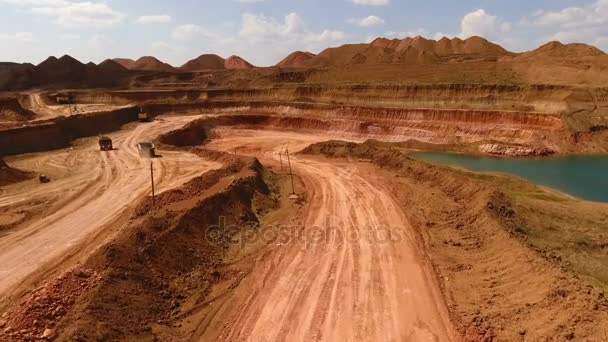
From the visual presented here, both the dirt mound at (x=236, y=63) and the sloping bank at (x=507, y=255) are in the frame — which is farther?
the dirt mound at (x=236, y=63)

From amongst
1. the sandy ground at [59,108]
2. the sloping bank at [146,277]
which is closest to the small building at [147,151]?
the sloping bank at [146,277]

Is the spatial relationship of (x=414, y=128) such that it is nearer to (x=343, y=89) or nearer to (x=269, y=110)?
(x=343, y=89)

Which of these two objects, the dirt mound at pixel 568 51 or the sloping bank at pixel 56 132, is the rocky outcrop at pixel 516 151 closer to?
the dirt mound at pixel 568 51

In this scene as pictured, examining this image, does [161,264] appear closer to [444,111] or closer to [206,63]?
[444,111]

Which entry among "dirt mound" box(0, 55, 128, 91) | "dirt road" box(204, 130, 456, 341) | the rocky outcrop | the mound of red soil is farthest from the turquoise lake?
"dirt mound" box(0, 55, 128, 91)

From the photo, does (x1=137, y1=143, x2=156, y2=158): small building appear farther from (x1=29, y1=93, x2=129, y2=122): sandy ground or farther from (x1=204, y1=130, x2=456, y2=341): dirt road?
(x1=29, y1=93, x2=129, y2=122): sandy ground

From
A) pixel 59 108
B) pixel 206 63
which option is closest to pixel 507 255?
pixel 59 108

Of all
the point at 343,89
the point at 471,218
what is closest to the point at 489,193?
the point at 471,218
